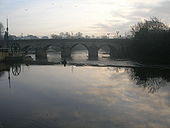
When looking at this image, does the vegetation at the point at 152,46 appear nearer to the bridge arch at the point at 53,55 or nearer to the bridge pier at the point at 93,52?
the bridge pier at the point at 93,52

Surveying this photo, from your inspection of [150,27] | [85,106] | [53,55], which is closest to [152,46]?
[150,27]

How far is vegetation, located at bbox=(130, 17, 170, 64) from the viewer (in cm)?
5731

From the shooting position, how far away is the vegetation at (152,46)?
57.3 metres

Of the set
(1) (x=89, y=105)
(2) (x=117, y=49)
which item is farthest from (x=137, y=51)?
(1) (x=89, y=105)

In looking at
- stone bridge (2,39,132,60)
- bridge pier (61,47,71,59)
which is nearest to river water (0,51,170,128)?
stone bridge (2,39,132,60)

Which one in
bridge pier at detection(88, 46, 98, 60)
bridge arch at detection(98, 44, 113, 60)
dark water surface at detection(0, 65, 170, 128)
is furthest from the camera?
bridge arch at detection(98, 44, 113, 60)

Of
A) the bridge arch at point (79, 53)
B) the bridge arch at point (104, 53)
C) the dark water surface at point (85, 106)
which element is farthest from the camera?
the bridge arch at point (79, 53)

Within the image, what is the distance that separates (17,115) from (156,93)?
12.9 meters

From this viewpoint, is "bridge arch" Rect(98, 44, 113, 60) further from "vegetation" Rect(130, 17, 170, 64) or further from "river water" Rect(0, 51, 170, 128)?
"river water" Rect(0, 51, 170, 128)

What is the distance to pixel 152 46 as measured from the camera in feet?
202

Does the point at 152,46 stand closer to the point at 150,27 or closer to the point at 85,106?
the point at 150,27

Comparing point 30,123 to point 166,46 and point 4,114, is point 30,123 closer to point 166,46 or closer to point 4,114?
point 4,114

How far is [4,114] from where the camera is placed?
1770 cm

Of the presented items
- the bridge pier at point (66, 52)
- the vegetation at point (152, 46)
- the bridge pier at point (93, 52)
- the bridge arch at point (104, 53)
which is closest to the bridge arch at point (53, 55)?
the bridge pier at point (66, 52)
